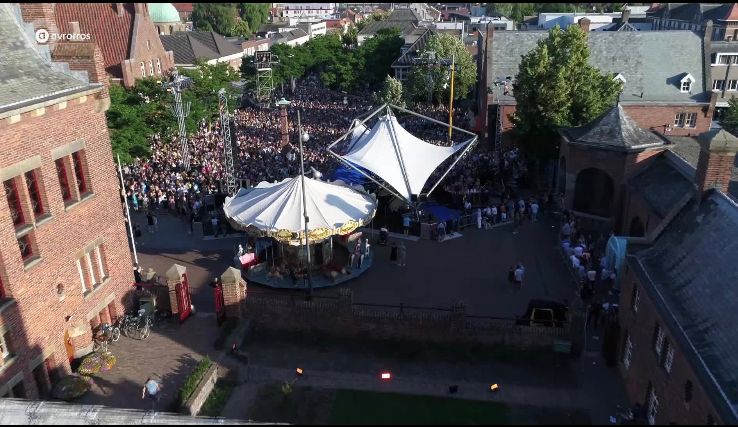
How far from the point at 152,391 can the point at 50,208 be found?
244 inches

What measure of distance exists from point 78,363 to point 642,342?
17.5 meters

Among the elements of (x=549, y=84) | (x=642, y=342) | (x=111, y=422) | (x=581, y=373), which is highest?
(x=549, y=84)

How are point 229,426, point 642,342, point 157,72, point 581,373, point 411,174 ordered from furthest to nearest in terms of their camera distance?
point 157,72, point 411,174, point 581,373, point 642,342, point 229,426

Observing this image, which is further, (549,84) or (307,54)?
(307,54)

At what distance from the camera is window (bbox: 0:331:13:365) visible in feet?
48.9

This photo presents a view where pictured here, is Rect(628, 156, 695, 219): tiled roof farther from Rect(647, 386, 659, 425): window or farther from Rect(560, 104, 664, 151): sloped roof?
Rect(647, 386, 659, 425): window

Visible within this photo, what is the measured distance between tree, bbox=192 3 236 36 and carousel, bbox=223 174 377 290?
388ft

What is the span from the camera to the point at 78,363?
18.3m

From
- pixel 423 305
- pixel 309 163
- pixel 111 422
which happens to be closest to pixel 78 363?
pixel 111 422

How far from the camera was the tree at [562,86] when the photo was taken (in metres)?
31.5

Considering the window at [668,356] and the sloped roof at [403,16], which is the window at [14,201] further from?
the sloped roof at [403,16]

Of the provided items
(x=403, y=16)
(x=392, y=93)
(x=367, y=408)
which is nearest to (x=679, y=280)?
(x=367, y=408)

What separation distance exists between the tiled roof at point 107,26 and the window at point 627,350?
2016 inches

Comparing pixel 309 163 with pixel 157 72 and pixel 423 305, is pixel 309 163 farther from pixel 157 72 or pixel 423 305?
pixel 157 72
